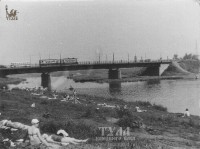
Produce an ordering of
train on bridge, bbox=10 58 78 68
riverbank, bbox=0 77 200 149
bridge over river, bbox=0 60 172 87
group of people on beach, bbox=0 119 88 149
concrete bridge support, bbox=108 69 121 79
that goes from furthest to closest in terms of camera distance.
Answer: concrete bridge support, bbox=108 69 121 79, train on bridge, bbox=10 58 78 68, bridge over river, bbox=0 60 172 87, riverbank, bbox=0 77 200 149, group of people on beach, bbox=0 119 88 149

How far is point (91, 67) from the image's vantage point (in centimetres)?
9438

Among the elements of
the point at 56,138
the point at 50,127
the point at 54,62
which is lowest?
the point at 56,138

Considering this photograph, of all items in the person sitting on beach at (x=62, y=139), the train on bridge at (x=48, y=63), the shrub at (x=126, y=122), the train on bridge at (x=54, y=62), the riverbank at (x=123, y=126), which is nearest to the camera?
the person sitting on beach at (x=62, y=139)

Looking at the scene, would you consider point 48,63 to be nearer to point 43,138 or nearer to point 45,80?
point 45,80

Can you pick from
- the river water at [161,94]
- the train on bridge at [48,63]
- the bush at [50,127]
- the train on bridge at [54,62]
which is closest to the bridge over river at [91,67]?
the train on bridge at [48,63]

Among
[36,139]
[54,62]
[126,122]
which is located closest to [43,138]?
[36,139]

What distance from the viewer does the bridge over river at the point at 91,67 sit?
3243 inches

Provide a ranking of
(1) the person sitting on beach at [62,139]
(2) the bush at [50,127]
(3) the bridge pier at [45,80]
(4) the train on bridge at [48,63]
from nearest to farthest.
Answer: (1) the person sitting on beach at [62,139]
(2) the bush at [50,127]
(3) the bridge pier at [45,80]
(4) the train on bridge at [48,63]

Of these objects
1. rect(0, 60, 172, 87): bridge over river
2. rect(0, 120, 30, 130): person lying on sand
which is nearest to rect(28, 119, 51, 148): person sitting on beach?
rect(0, 120, 30, 130): person lying on sand

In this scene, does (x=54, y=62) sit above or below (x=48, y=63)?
above

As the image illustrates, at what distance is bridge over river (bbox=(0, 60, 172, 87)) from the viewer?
82.4m

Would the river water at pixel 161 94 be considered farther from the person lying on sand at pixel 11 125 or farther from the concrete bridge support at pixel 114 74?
the person lying on sand at pixel 11 125

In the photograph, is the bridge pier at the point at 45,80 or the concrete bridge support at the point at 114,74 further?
the concrete bridge support at the point at 114,74

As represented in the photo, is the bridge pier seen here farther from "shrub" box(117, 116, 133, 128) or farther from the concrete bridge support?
"shrub" box(117, 116, 133, 128)
